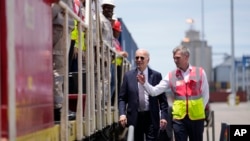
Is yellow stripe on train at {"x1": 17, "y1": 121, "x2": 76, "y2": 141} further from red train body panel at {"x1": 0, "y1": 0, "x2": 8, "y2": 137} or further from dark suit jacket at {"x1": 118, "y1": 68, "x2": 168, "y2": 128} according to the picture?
dark suit jacket at {"x1": 118, "y1": 68, "x2": 168, "y2": 128}

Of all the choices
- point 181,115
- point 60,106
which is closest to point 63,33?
point 60,106

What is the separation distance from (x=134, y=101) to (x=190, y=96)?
31.8 inches

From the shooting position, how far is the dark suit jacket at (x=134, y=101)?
10.1m

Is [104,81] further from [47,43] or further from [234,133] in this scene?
[47,43]

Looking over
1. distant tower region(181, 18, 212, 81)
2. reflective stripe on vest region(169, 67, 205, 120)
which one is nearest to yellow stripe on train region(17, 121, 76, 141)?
reflective stripe on vest region(169, 67, 205, 120)

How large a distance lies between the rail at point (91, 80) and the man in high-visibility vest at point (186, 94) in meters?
0.97

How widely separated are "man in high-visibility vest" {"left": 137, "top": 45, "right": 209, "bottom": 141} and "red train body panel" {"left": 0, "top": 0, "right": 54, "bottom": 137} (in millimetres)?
4370

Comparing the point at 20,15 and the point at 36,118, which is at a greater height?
the point at 20,15

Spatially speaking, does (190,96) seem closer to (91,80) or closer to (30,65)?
(91,80)

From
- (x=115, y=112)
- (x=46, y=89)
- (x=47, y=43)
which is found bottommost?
(x=115, y=112)

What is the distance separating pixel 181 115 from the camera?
10.2m

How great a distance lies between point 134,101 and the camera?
10156mm

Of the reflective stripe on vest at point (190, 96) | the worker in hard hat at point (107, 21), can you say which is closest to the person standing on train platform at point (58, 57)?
the reflective stripe on vest at point (190, 96)

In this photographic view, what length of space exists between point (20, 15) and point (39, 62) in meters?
0.75
